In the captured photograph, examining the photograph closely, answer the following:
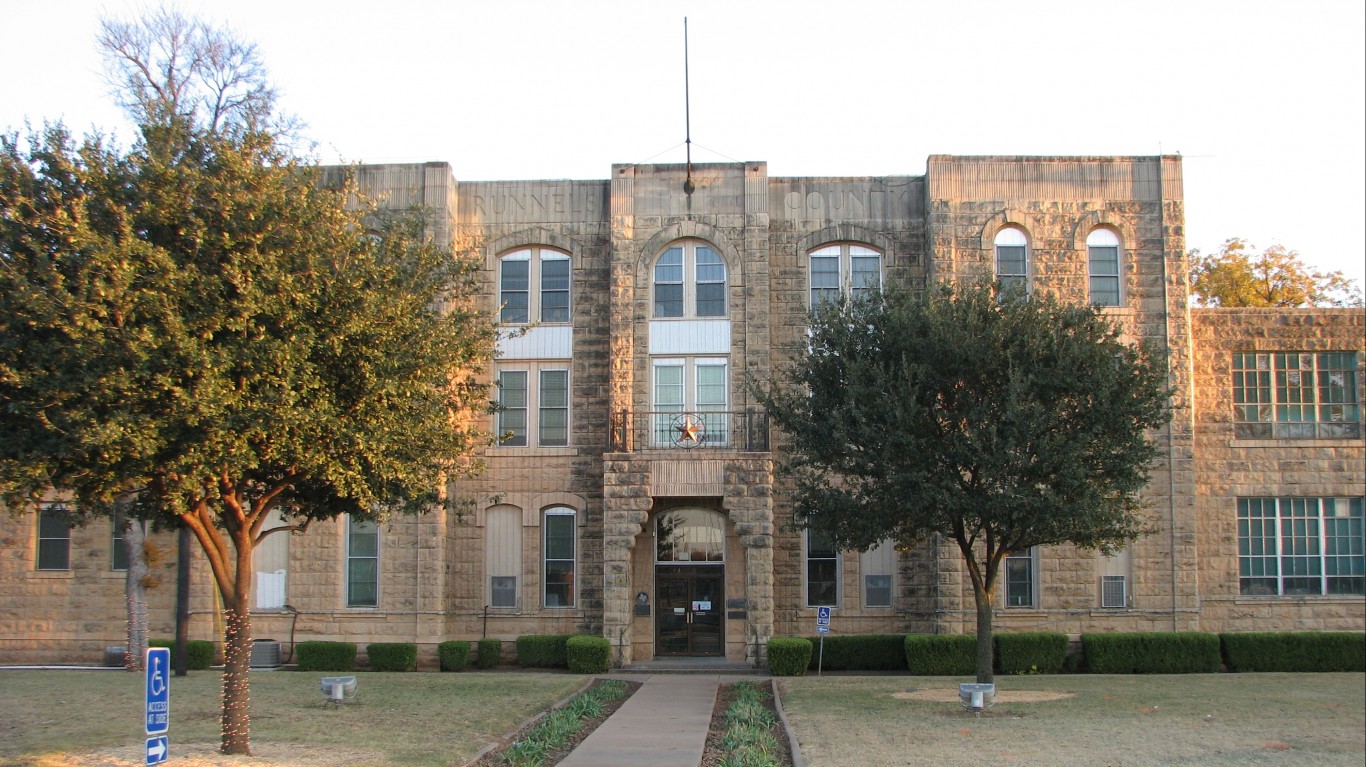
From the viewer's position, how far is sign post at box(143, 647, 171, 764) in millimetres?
12172

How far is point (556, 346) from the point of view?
2722 cm

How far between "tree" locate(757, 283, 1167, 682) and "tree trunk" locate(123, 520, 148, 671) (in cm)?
1392

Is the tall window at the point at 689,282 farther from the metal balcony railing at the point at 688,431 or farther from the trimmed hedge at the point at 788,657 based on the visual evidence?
the trimmed hedge at the point at 788,657

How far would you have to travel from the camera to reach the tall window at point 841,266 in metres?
27.1

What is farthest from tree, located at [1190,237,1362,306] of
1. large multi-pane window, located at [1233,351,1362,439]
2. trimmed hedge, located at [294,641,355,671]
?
trimmed hedge, located at [294,641,355,671]

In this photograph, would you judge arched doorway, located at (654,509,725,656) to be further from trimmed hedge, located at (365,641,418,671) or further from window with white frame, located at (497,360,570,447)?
trimmed hedge, located at (365,641,418,671)

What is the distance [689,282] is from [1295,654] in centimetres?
1467

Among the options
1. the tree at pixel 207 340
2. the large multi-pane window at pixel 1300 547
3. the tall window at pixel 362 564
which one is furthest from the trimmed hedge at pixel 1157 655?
the tree at pixel 207 340

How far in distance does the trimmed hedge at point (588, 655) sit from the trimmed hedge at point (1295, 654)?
12743 millimetres

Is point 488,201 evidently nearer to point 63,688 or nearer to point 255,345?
point 63,688

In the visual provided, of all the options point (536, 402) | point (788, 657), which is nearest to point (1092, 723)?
point (788, 657)

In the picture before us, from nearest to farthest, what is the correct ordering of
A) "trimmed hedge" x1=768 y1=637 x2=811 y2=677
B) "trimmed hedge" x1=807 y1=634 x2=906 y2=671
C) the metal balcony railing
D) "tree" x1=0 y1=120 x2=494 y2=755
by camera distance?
"tree" x1=0 y1=120 x2=494 y2=755
"trimmed hedge" x1=768 y1=637 x2=811 y2=677
"trimmed hedge" x1=807 y1=634 x2=906 y2=671
the metal balcony railing

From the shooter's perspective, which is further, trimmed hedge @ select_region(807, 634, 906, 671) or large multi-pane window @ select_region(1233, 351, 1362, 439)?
large multi-pane window @ select_region(1233, 351, 1362, 439)

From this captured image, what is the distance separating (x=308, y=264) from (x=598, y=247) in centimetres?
1365
